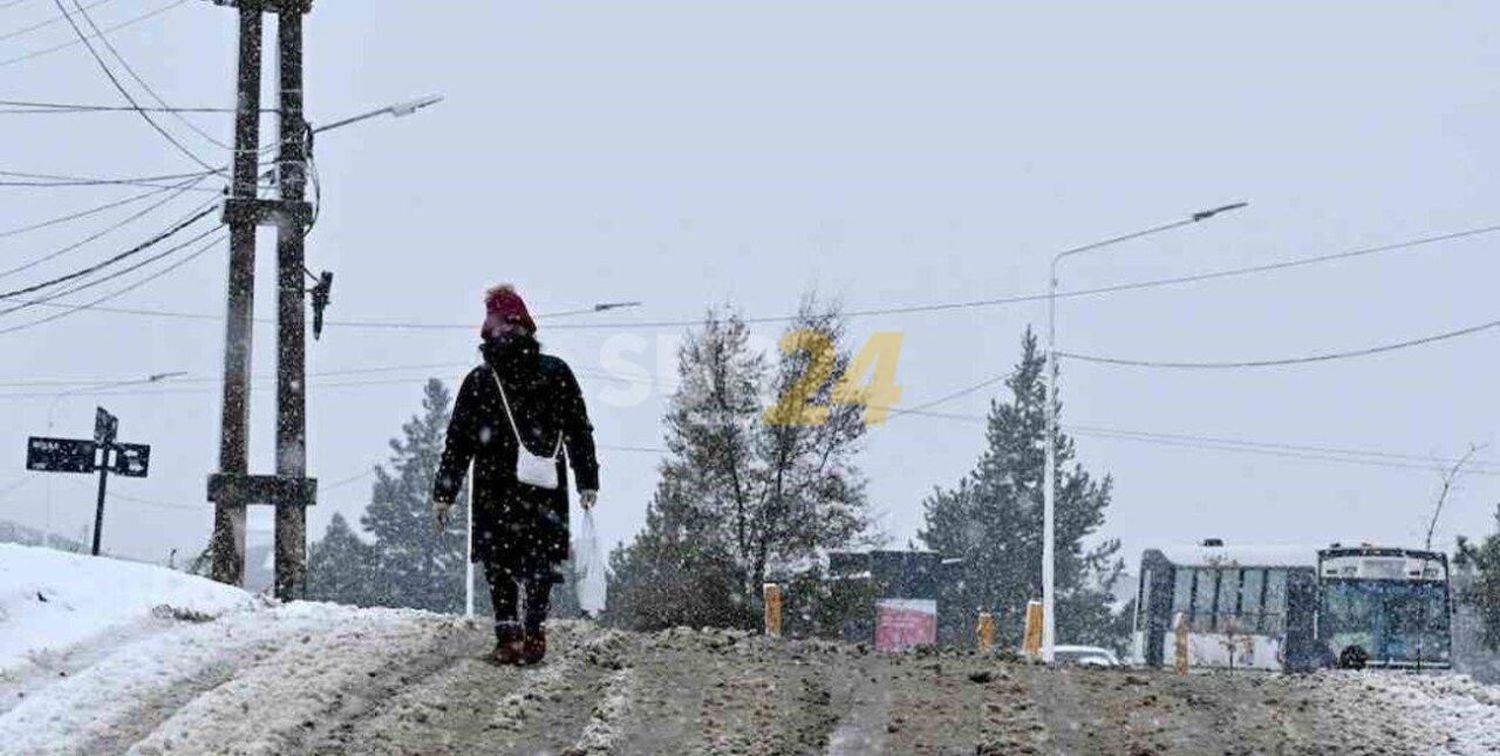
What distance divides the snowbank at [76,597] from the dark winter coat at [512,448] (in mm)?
2258

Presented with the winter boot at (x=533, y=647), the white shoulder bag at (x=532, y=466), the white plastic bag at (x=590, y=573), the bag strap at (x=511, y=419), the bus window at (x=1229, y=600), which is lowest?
the bus window at (x=1229, y=600)

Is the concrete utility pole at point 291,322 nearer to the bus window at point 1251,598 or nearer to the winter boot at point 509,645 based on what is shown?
the winter boot at point 509,645

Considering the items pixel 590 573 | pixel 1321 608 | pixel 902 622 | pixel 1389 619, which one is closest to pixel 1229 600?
pixel 1321 608

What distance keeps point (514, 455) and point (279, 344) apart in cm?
1343

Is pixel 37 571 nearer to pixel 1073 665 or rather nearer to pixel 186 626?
pixel 186 626

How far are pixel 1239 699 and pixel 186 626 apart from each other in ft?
18.4

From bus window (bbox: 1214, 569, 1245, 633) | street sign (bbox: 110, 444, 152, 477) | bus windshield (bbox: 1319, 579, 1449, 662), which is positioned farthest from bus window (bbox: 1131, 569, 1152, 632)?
street sign (bbox: 110, 444, 152, 477)

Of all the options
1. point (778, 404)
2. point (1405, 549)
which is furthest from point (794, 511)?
point (1405, 549)

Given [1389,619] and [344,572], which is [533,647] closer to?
[1389,619]

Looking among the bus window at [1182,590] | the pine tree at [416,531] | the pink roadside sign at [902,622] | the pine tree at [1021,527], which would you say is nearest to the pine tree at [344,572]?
the pine tree at [416,531]

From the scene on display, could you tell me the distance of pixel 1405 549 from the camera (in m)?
42.8

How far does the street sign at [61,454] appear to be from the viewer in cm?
2473

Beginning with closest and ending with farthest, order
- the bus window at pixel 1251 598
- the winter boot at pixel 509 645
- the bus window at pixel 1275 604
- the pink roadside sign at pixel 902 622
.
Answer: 1. the winter boot at pixel 509 645
2. the bus window at pixel 1275 604
3. the bus window at pixel 1251 598
4. the pink roadside sign at pixel 902 622

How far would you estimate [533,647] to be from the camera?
998 cm
